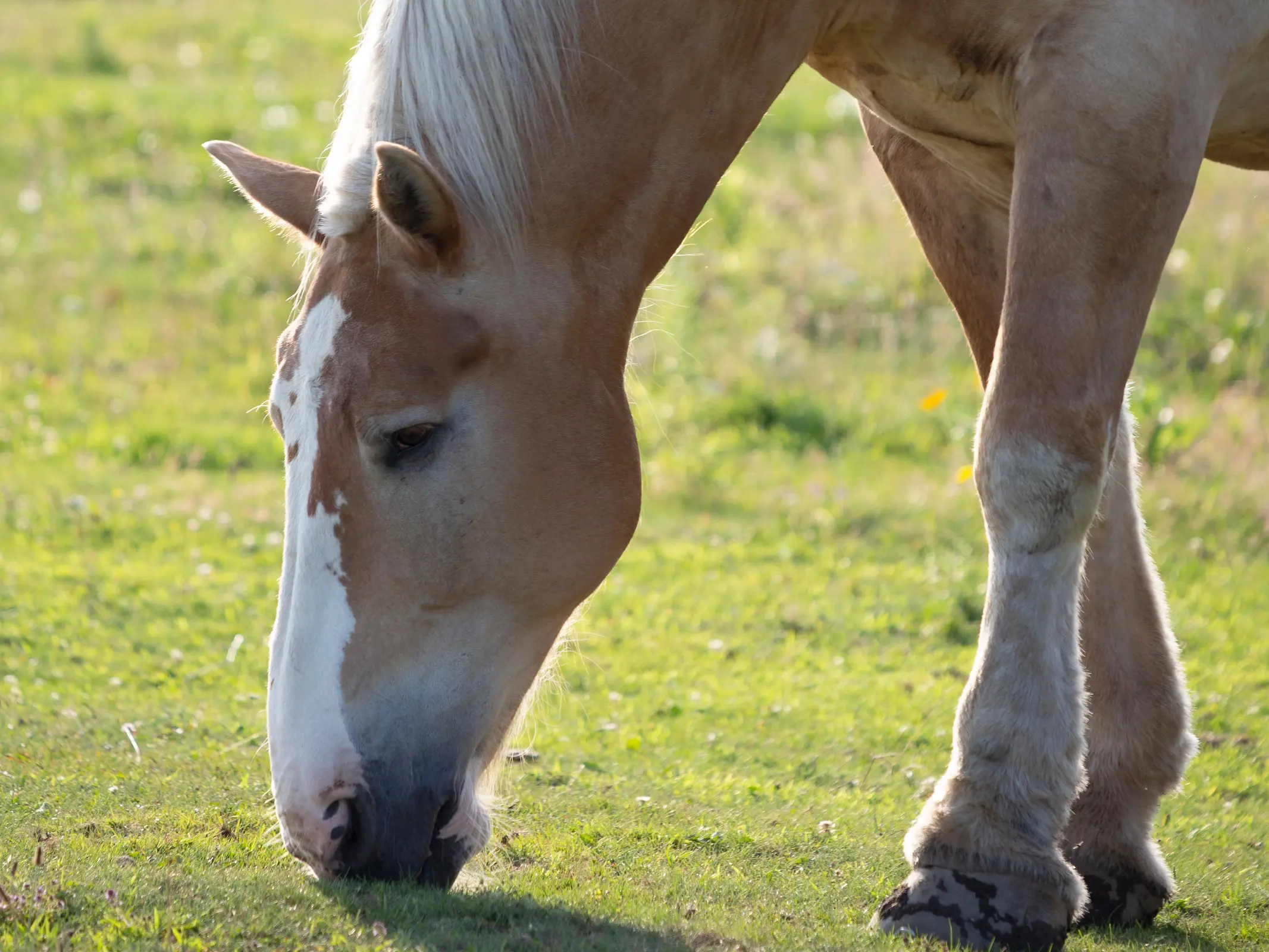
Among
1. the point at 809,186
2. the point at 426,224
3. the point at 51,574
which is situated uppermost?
the point at 809,186

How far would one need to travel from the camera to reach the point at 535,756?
4.51 m

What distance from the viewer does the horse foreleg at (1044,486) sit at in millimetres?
2969

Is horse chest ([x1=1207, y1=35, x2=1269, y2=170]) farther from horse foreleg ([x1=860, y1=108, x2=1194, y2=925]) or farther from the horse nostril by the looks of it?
the horse nostril

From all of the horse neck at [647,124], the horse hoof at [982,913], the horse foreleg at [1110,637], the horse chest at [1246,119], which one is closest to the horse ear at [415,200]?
the horse neck at [647,124]

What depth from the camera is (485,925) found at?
2.80 meters

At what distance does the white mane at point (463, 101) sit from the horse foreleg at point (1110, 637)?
4.33 feet

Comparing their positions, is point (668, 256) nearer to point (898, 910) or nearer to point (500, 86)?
point (500, 86)

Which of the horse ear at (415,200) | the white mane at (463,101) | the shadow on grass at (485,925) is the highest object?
the white mane at (463,101)

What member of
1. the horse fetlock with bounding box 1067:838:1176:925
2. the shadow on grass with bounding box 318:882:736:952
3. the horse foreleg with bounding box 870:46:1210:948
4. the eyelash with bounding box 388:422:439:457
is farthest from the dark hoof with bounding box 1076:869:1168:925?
the eyelash with bounding box 388:422:439:457

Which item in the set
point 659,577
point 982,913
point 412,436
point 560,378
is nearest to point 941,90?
point 560,378

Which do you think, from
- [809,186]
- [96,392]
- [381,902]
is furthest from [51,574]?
[809,186]

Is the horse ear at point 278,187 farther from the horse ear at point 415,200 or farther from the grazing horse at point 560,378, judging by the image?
the horse ear at point 415,200

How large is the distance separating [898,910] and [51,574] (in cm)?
415

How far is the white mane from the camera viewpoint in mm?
3133
